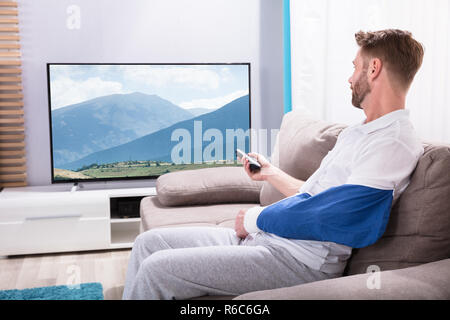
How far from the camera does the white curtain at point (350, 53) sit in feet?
8.37

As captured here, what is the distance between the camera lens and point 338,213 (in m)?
1.41

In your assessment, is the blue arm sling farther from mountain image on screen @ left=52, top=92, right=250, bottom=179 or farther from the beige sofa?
mountain image on screen @ left=52, top=92, right=250, bottom=179

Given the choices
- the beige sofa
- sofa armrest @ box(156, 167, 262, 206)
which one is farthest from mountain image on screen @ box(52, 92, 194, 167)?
the beige sofa

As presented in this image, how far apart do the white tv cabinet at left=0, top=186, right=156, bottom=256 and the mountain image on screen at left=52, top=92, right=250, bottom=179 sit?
1.02ft

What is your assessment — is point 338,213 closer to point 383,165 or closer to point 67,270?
point 383,165

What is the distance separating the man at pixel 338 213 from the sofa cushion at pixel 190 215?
874mm

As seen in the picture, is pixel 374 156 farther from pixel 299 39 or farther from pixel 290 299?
pixel 299 39

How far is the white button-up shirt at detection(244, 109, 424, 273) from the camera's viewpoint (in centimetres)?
141

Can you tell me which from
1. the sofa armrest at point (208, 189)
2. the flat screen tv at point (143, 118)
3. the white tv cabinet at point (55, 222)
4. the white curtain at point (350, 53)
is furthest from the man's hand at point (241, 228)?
the flat screen tv at point (143, 118)

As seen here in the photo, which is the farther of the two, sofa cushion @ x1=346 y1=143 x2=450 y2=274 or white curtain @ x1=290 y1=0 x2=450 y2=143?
white curtain @ x1=290 y1=0 x2=450 y2=143

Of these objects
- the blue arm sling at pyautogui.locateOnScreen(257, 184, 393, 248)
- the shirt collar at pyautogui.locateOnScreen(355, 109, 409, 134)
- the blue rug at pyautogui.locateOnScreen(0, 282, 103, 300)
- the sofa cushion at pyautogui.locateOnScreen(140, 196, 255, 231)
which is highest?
the shirt collar at pyautogui.locateOnScreen(355, 109, 409, 134)

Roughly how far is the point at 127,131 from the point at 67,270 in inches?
46.3

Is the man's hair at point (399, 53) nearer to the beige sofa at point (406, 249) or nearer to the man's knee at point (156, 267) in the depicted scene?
the beige sofa at point (406, 249)
